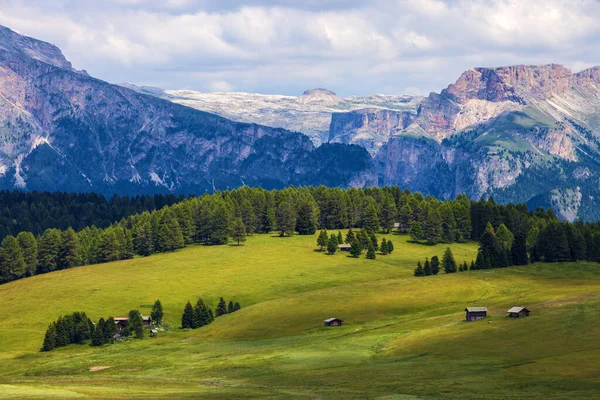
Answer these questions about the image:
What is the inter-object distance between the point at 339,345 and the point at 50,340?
55.8 meters

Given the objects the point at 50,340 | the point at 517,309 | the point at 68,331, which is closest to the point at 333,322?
the point at 517,309

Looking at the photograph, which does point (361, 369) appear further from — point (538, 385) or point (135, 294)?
point (135, 294)

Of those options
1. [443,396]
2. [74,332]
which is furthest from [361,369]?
[74,332]

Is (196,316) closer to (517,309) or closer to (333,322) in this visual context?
(333,322)

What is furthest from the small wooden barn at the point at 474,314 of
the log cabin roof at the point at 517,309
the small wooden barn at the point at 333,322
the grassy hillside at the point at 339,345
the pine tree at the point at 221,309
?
the pine tree at the point at 221,309

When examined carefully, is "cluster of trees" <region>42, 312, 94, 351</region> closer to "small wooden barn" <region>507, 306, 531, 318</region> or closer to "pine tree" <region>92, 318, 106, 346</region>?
"pine tree" <region>92, 318, 106, 346</region>

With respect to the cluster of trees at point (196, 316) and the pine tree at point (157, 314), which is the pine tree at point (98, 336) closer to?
the pine tree at point (157, 314)

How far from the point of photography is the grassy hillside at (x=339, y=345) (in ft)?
330

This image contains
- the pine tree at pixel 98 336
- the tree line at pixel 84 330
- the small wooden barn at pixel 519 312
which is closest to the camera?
the small wooden barn at pixel 519 312

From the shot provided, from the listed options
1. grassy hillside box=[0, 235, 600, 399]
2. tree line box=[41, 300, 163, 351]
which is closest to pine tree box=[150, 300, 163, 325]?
grassy hillside box=[0, 235, 600, 399]

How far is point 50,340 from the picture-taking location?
524 feet

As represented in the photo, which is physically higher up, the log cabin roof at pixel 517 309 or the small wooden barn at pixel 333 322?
the log cabin roof at pixel 517 309

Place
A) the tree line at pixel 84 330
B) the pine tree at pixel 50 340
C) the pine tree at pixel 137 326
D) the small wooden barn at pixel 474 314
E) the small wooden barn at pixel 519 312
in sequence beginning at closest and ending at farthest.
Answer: the small wooden barn at pixel 519 312 → the small wooden barn at pixel 474 314 → the pine tree at pixel 50 340 → the tree line at pixel 84 330 → the pine tree at pixel 137 326

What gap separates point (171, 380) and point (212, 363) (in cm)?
1733
